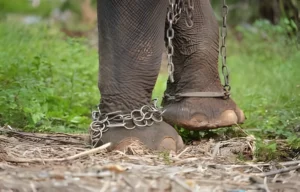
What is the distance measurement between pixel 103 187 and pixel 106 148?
0.77 metres

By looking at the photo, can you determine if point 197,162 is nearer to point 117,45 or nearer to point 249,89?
point 117,45

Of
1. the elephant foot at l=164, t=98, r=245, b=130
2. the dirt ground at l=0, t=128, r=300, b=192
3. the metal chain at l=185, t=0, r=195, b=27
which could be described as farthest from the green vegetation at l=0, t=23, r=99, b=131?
the metal chain at l=185, t=0, r=195, b=27

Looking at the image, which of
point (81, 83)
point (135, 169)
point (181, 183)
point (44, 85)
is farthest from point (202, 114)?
point (81, 83)

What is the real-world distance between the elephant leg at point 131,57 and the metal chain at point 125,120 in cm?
1

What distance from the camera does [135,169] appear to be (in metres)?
2.61

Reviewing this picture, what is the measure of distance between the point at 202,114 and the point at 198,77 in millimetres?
227

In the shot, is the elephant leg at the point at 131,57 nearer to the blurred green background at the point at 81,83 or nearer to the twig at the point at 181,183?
the blurred green background at the point at 81,83

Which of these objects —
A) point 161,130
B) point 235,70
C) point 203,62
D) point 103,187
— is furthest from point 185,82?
point 235,70

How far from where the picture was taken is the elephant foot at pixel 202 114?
3.53 metres

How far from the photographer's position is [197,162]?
287cm

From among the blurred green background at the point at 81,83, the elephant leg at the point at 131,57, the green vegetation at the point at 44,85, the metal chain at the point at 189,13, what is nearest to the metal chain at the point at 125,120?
the elephant leg at the point at 131,57

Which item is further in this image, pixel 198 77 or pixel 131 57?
pixel 198 77

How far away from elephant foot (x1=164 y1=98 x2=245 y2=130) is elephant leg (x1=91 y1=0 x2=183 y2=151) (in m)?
0.29

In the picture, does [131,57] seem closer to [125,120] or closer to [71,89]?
[125,120]
